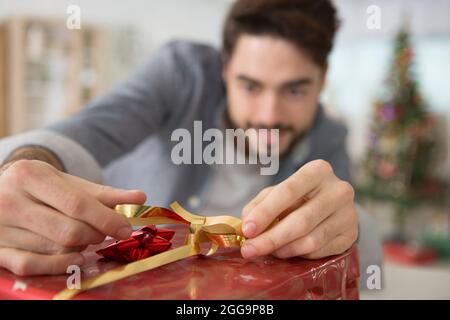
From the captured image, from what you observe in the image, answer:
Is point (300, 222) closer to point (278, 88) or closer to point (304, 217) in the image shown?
point (304, 217)

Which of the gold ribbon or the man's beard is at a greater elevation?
the man's beard

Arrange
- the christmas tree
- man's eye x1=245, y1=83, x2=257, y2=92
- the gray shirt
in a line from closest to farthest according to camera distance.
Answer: the gray shirt → man's eye x1=245, y1=83, x2=257, y2=92 → the christmas tree

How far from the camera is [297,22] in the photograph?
0.51 meters

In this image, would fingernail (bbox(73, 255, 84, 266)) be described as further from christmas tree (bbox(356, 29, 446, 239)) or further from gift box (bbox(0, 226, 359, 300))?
christmas tree (bbox(356, 29, 446, 239))

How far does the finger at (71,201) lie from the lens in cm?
25

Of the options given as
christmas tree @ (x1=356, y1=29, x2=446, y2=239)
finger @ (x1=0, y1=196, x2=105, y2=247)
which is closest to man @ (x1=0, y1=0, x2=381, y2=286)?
finger @ (x1=0, y1=196, x2=105, y2=247)

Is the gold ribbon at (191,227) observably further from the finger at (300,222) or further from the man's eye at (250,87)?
the man's eye at (250,87)

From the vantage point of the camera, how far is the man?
0.26 m

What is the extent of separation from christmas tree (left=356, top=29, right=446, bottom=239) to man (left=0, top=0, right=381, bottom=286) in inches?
77.5

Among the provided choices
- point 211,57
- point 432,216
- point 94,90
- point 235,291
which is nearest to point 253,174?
point 235,291

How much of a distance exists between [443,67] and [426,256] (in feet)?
3.64

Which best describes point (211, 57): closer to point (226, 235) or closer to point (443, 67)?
point (226, 235)

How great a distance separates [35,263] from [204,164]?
255 millimetres

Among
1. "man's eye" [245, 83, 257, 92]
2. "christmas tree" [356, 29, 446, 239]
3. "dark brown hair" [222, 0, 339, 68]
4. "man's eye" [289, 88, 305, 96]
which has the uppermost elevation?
"dark brown hair" [222, 0, 339, 68]
